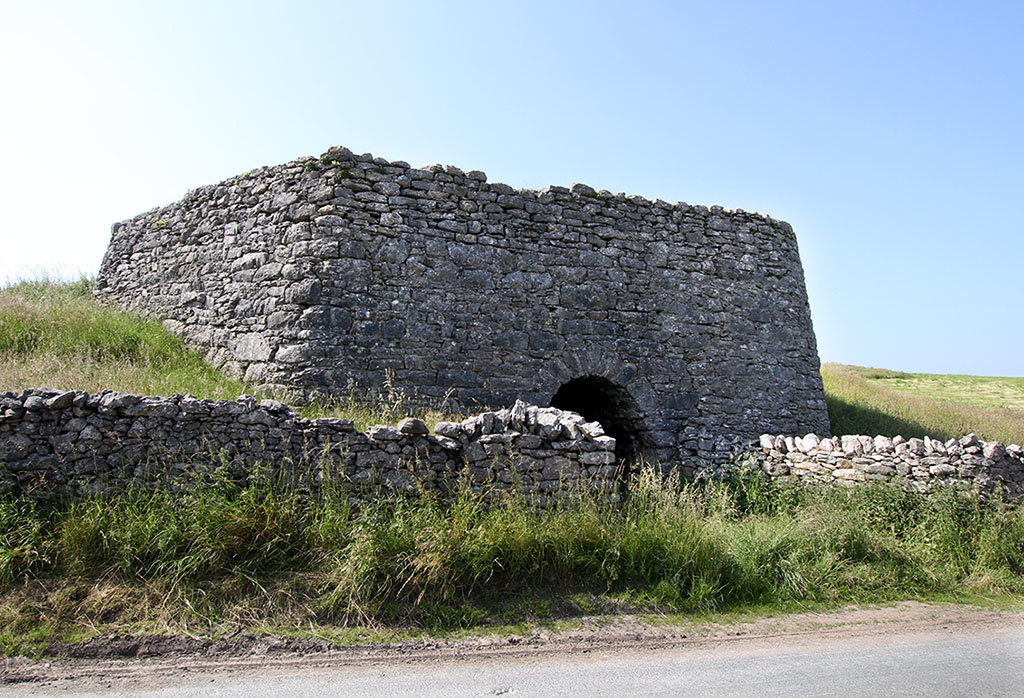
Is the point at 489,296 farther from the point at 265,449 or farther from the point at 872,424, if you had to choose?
the point at 872,424

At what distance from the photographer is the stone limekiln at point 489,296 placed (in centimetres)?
889

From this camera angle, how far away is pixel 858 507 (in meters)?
7.96

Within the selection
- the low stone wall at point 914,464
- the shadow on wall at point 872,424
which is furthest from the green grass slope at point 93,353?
the shadow on wall at point 872,424

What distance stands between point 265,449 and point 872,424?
12.4 m

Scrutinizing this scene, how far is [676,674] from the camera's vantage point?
189 inches

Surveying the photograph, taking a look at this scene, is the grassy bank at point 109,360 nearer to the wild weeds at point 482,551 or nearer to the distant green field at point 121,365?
the distant green field at point 121,365

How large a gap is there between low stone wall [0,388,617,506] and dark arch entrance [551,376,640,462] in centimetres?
312

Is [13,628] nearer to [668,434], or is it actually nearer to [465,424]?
[465,424]

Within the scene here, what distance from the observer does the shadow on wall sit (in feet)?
43.6

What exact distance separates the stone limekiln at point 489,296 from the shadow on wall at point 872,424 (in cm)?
262

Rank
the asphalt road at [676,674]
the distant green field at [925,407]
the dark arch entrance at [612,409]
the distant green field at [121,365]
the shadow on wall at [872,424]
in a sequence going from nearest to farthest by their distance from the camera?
1. the asphalt road at [676,674]
2. the distant green field at [121,365]
3. the dark arch entrance at [612,409]
4. the shadow on wall at [872,424]
5. the distant green field at [925,407]

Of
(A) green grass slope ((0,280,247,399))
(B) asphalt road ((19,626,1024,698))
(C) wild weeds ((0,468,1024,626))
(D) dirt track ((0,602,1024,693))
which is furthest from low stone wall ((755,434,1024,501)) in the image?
(A) green grass slope ((0,280,247,399))

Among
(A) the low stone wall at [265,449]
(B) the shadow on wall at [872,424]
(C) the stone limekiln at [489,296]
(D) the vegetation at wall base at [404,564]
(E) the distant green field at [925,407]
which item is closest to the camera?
(D) the vegetation at wall base at [404,564]

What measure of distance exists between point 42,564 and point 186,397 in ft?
5.60
